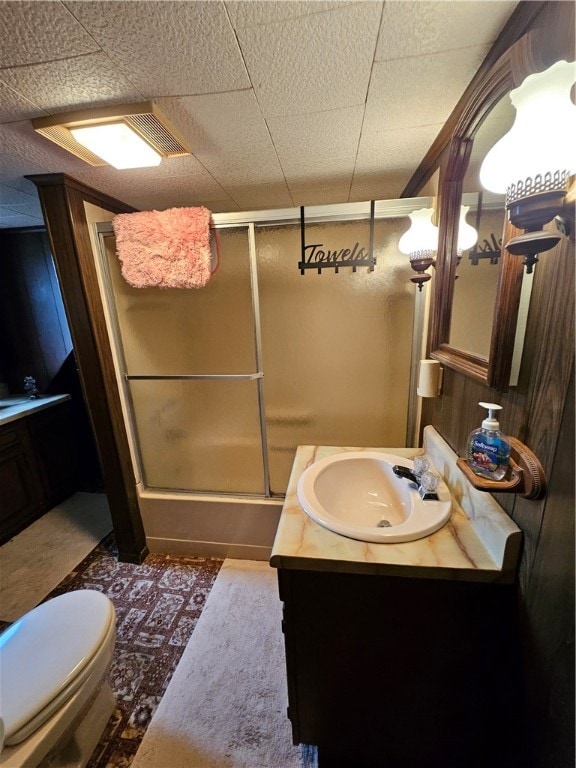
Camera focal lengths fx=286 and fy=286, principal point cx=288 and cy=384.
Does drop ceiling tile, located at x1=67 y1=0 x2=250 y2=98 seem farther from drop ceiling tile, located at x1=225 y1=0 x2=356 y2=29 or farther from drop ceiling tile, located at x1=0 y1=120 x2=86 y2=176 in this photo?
drop ceiling tile, located at x1=0 y1=120 x2=86 y2=176

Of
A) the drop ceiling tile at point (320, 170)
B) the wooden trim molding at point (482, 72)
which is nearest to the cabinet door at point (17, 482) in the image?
the drop ceiling tile at point (320, 170)

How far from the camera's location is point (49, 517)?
88.4 inches

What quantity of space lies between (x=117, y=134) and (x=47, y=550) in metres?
2.42

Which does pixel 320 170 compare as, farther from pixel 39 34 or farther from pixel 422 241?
pixel 39 34

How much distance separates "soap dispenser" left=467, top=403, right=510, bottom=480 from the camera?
682mm

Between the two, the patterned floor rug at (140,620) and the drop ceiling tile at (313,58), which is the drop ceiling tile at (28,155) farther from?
the patterned floor rug at (140,620)

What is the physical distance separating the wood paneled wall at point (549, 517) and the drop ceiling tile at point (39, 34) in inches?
44.1

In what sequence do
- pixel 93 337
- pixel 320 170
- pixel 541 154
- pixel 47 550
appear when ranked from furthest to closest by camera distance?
pixel 47 550, pixel 93 337, pixel 320 170, pixel 541 154

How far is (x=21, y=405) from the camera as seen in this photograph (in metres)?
2.21

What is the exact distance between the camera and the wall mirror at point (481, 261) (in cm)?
67

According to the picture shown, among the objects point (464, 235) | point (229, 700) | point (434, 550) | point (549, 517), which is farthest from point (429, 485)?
point (229, 700)

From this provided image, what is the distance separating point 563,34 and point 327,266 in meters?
0.91

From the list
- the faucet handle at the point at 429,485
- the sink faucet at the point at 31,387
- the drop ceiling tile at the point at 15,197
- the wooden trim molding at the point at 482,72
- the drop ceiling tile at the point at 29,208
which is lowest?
the faucet handle at the point at 429,485

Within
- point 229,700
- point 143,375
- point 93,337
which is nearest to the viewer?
point 229,700
